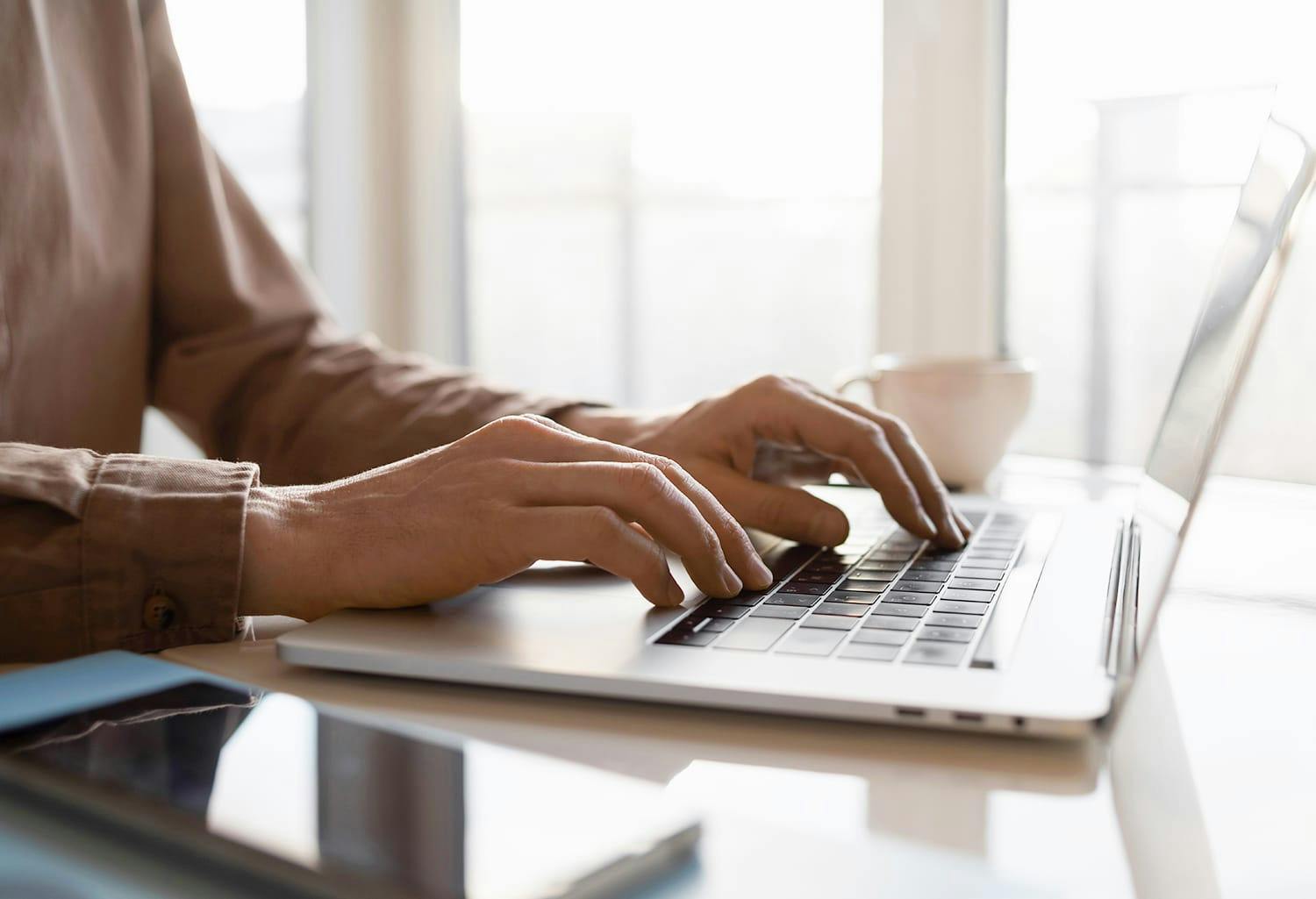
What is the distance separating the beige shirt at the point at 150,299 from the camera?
779 mm

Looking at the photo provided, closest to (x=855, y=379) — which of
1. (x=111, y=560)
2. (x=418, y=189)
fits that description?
(x=111, y=560)

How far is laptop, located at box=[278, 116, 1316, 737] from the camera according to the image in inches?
15.2

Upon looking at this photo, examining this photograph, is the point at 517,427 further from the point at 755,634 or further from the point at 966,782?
the point at 966,782

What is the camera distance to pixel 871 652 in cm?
43

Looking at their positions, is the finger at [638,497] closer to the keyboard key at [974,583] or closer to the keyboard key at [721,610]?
the keyboard key at [721,610]

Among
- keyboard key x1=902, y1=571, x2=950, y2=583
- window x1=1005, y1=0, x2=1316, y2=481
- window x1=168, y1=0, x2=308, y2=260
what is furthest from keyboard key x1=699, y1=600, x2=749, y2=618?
window x1=168, y1=0, x2=308, y2=260

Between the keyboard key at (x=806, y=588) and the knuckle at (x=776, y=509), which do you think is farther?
the knuckle at (x=776, y=509)

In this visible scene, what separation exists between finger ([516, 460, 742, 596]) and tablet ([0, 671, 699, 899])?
0.53 ft

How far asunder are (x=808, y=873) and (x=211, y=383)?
0.77 m

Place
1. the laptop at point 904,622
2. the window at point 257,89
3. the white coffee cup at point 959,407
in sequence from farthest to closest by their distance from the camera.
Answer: the window at point 257,89 < the white coffee cup at point 959,407 < the laptop at point 904,622

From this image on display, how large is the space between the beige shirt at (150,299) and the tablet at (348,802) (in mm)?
319

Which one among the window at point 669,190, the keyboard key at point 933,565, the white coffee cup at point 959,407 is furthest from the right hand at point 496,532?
the window at point 669,190

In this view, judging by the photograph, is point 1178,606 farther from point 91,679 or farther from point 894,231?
point 894,231

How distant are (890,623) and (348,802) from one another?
0.25 meters
